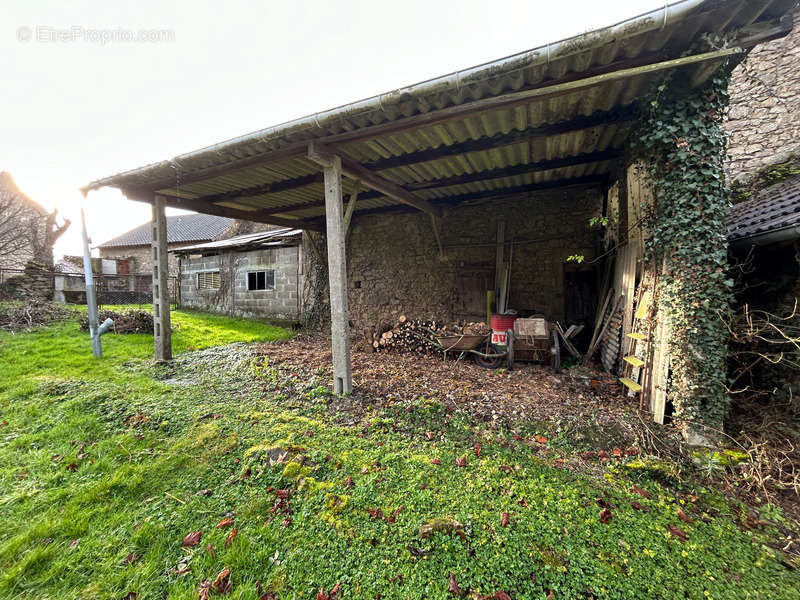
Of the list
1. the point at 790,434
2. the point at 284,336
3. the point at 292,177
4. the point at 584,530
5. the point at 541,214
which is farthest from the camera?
the point at 284,336

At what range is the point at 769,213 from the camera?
339 cm

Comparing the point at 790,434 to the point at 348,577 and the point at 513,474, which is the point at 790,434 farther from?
the point at 348,577

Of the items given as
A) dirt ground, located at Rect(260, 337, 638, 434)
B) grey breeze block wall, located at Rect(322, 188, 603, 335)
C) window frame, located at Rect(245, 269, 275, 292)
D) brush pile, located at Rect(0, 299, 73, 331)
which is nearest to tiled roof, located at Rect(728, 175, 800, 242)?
grey breeze block wall, located at Rect(322, 188, 603, 335)

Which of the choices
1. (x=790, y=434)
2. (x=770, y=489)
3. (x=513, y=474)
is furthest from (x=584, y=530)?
(x=790, y=434)

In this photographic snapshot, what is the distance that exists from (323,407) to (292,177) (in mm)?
3696

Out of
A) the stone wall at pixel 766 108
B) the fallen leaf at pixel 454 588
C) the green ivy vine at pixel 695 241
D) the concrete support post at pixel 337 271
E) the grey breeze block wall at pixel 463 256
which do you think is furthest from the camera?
the grey breeze block wall at pixel 463 256

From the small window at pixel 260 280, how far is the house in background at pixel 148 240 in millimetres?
9597

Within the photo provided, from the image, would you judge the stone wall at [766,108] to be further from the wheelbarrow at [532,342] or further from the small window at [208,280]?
the small window at [208,280]

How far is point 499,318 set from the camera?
5.14 m

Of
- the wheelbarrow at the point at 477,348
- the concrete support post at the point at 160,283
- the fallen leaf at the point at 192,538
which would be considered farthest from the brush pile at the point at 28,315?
the wheelbarrow at the point at 477,348

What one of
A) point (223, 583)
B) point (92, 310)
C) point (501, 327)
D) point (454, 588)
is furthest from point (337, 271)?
point (92, 310)

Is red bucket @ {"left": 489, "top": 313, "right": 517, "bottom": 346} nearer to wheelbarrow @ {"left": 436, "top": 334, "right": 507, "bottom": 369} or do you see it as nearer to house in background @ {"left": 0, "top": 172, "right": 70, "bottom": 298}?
wheelbarrow @ {"left": 436, "top": 334, "right": 507, "bottom": 369}

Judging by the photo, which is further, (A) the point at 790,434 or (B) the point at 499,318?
(B) the point at 499,318

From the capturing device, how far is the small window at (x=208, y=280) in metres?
11.7
